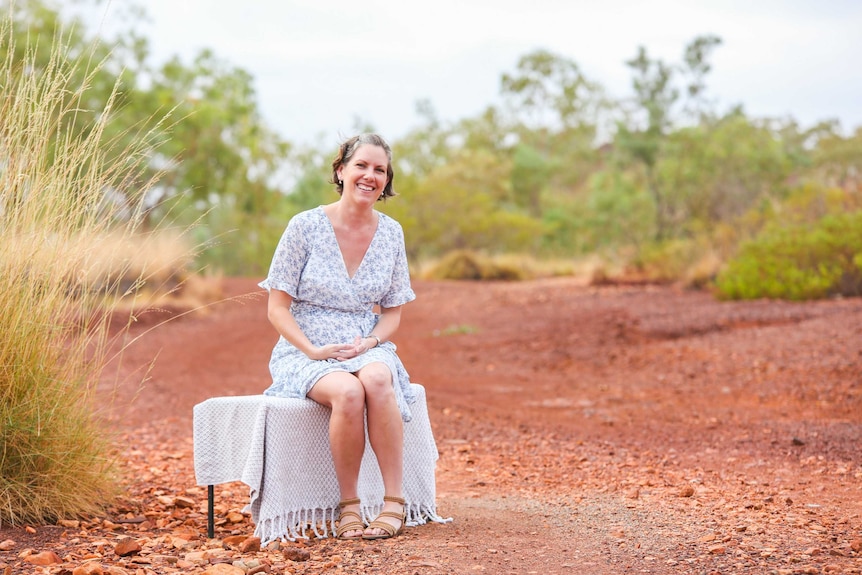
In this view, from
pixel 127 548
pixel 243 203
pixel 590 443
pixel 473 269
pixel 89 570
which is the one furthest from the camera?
pixel 243 203

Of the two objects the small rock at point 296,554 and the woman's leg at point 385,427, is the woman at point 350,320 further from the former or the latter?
the small rock at point 296,554

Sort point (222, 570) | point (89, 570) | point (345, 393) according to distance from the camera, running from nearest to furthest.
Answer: point (89, 570)
point (222, 570)
point (345, 393)

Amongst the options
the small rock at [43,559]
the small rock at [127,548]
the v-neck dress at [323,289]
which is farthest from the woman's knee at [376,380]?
the small rock at [43,559]

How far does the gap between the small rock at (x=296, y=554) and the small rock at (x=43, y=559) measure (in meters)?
0.79

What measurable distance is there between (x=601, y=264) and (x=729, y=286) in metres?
4.65

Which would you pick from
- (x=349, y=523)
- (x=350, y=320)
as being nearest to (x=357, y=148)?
(x=350, y=320)

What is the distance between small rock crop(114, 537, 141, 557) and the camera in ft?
10.8

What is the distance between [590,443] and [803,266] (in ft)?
26.2

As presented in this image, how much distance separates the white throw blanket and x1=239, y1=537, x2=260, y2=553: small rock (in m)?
0.12

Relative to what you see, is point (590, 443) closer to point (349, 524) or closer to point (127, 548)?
point (349, 524)

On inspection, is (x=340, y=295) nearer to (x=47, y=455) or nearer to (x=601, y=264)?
(x=47, y=455)

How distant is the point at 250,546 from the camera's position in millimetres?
3510

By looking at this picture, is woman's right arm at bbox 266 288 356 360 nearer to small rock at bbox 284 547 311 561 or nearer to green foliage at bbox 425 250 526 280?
small rock at bbox 284 547 311 561

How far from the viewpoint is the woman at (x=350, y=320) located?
3682 mm
